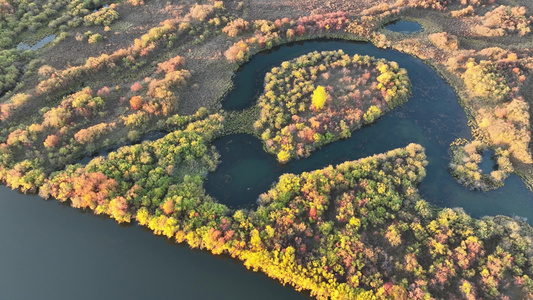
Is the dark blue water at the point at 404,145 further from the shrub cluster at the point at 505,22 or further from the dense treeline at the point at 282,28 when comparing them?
the shrub cluster at the point at 505,22

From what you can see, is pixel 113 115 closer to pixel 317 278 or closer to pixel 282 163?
pixel 282 163

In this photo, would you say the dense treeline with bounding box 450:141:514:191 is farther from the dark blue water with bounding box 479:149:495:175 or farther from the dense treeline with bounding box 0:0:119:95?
the dense treeline with bounding box 0:0:119:95

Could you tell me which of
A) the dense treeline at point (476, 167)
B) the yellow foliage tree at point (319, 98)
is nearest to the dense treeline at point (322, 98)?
the yellow foliage tree at point (319, 98)

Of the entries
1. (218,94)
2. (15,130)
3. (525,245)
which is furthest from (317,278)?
(15,130)

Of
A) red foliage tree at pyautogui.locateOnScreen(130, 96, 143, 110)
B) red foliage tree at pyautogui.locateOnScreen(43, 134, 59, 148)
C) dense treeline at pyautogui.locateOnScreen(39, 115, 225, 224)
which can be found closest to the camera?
dense treeline at pyautogui.locateOnScreen(39, 115, 225, 224)

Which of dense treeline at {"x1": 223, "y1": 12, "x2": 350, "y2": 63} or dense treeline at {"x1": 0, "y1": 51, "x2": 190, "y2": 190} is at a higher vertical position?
dense treeline at {"x1": 223, "y1": 12, "x2": 350, "y2": 63}

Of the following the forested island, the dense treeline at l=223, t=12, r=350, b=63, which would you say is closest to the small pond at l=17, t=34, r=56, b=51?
the forested island
